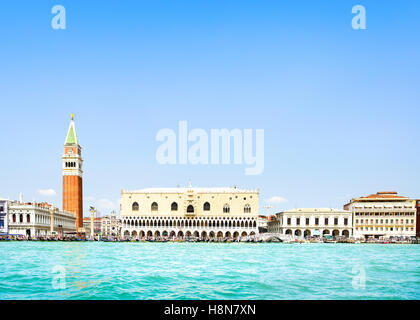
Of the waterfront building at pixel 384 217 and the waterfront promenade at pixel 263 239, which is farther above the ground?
the waterfront building at pixel 384 217

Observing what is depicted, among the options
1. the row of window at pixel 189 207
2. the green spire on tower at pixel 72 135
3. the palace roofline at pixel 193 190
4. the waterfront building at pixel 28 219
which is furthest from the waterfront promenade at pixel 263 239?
the green spire on tower at pixel 72 135

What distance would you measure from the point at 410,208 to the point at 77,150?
58.5 metres

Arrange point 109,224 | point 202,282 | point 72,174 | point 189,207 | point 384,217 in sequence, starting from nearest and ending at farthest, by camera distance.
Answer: point 202,282, point 384,217, point 189,207, point 72,174, point 109,224

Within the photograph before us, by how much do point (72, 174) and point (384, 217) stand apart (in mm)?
54356

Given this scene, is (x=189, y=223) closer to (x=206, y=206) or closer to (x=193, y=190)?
(x=206, y=206)

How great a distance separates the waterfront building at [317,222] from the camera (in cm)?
7738

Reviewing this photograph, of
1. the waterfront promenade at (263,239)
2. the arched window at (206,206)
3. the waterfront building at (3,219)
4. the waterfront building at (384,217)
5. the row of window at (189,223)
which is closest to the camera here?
the waterfront promenade at (263,239)

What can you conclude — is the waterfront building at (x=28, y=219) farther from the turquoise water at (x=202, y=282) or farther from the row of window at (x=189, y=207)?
the turquoise water at (x=202, y=282)

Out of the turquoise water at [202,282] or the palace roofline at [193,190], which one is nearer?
the turquoise water at [202,282]

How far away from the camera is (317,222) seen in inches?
3071

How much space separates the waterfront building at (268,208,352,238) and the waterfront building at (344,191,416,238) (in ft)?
5.86

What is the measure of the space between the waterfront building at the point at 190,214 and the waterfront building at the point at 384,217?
17134 millimetres

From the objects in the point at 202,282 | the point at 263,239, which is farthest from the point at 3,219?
the point at 202,282

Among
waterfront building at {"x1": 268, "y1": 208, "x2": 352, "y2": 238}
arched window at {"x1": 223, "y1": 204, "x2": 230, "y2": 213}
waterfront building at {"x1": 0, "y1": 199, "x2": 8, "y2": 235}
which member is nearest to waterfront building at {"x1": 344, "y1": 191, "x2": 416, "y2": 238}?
waterfront building at {"x1": 268, "y1": 208, "x2": 352, "y2": 238}
